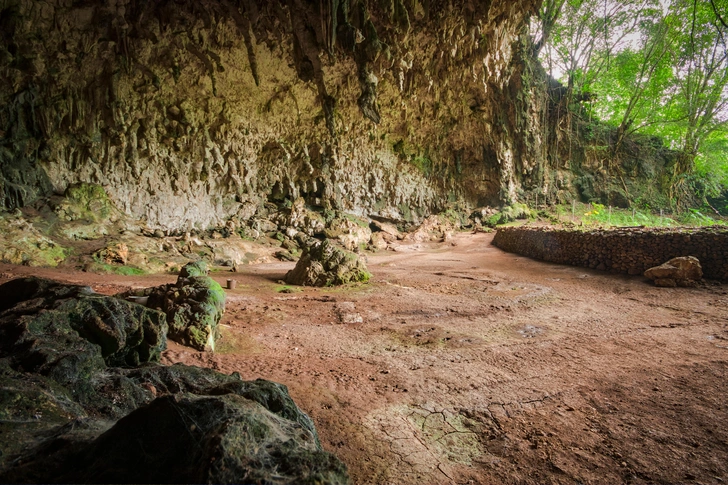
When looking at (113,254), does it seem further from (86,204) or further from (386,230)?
(386,230)

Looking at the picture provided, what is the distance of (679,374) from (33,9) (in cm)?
1749

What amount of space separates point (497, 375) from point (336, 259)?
659 centimetres

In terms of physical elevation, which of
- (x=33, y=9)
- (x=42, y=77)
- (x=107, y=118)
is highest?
(x=33, y=9)

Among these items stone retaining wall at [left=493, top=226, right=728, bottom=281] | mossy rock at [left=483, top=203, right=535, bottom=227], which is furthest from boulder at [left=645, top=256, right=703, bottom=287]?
mossy rock at [left=483, top=203, right=535, bottom=227]

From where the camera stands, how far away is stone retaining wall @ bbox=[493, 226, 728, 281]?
9.20 metres

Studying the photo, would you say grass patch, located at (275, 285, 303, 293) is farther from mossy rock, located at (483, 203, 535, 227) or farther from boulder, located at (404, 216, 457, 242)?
mossy rock, located at (483, 203, 535, 227)

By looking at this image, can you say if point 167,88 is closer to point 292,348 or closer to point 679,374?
point 292,348

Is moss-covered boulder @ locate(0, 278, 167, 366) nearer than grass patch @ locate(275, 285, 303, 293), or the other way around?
moss-covered boulder @ locate(0, 278, 167, 366)

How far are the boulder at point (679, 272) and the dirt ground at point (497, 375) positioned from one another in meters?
0.31

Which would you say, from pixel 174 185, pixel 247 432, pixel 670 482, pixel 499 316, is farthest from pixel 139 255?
pixel 670 482

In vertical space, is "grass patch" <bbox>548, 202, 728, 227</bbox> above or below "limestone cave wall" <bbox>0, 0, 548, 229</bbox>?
below

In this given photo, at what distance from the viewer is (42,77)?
11875mm

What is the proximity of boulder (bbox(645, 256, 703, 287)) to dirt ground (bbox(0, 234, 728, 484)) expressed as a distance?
308mm

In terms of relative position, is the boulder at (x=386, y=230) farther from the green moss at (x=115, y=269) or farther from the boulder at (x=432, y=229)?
the green moss at (x=115, y=269)
